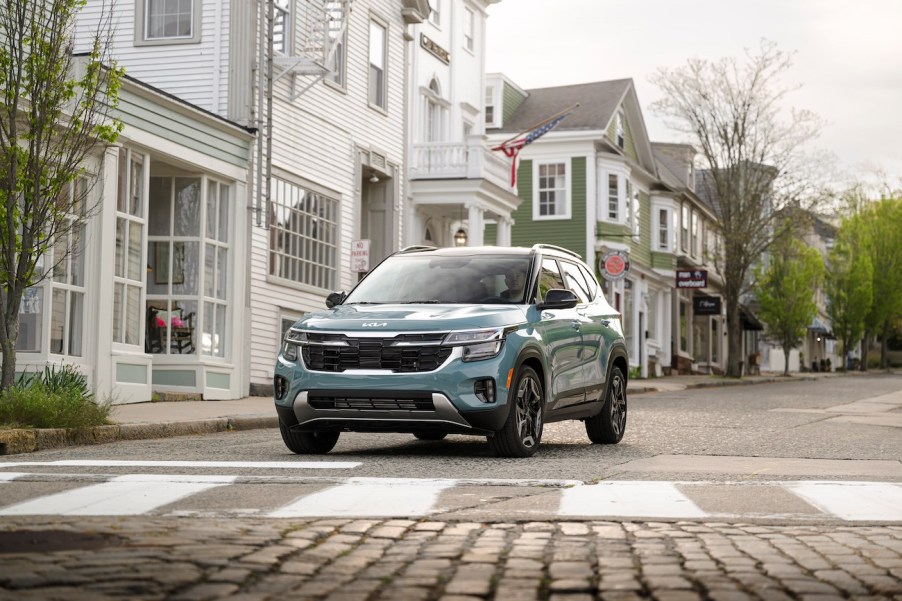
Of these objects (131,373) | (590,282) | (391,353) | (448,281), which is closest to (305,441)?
(391,353)

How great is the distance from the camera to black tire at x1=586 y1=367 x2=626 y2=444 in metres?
13.3

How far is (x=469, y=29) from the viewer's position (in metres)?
35.4

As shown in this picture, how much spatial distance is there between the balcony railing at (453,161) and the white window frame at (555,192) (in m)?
13.4

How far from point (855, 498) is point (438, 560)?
3.60 meters

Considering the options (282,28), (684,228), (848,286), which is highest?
(282,28)

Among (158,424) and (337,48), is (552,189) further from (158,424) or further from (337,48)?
(158,424)

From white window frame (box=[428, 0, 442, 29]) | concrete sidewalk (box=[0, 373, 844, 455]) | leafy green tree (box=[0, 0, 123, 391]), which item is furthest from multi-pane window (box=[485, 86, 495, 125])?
leafy green tree (box=[0, 0, 123, 391])

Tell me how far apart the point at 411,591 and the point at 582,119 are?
40.4 metres

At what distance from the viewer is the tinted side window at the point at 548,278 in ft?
40.6

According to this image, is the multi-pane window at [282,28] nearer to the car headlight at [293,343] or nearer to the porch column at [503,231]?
the porch column at [503,231]

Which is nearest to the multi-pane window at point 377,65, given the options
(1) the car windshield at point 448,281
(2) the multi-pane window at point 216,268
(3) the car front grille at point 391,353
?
(2) the multi-pane window at point 216,268

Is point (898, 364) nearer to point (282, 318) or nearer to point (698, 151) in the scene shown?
point (698, 151)

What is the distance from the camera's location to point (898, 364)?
346 feet

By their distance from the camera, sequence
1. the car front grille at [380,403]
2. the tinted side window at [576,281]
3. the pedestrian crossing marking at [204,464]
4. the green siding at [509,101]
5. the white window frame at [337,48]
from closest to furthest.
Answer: the pedestrian crossing marking at [204,464] → the car front grille at [380,403] → the tinted side window at [576,281] → the white window frame at [337,48] → the green siding at [509,101]
